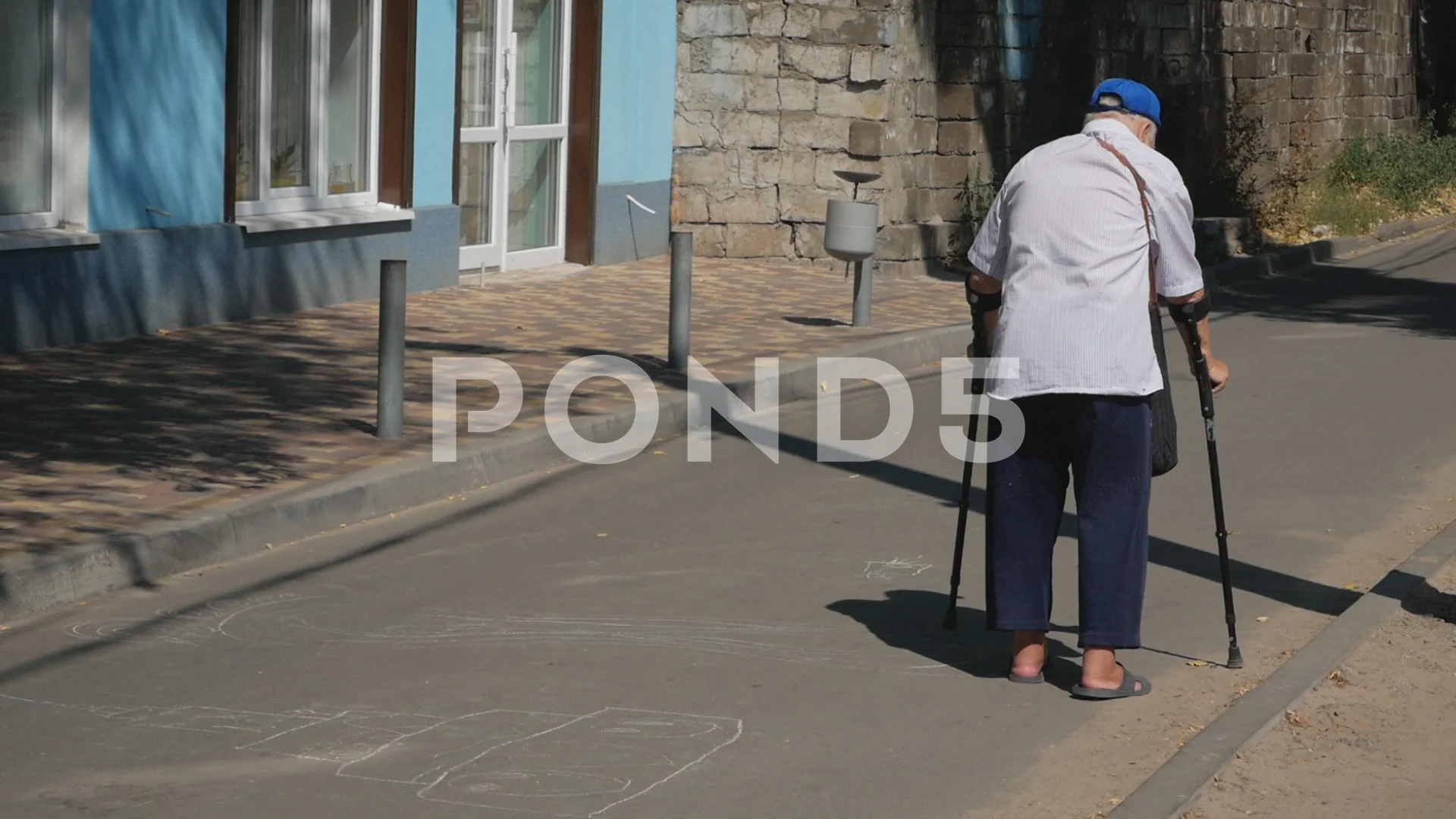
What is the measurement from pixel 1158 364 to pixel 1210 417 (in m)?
0.53

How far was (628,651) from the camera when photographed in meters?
6.10

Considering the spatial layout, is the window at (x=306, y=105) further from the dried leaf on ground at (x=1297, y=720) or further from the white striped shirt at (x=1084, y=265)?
the dried leaf on ground at (x=1297, y=720)

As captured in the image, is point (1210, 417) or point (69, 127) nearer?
point (1210, 417)

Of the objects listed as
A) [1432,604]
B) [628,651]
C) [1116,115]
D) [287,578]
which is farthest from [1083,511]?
[287,578]

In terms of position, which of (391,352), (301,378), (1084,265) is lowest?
(301,378)

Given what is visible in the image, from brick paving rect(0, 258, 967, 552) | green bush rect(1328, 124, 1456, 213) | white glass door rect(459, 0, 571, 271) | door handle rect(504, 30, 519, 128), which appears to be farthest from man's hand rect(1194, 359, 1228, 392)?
green bush rect(1328, 124, 1456, 213)

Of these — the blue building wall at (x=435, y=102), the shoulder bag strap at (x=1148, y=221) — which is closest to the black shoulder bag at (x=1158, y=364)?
the shoulder bag strap at (x=1148, y=221)

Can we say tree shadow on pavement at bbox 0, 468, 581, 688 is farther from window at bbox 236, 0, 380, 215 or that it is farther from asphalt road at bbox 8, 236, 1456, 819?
window at bbox 236, 0, 380, 215

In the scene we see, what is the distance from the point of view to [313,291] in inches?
529

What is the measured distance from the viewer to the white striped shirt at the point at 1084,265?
543cm

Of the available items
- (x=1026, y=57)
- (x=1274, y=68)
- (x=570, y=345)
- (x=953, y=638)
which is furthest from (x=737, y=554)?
(x=1274, y=68)

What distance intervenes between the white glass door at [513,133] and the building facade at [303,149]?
2cm

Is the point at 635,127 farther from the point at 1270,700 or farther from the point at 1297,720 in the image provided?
the point at 1297,720

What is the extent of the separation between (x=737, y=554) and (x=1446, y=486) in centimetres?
342
